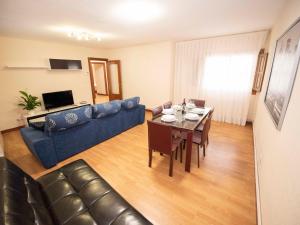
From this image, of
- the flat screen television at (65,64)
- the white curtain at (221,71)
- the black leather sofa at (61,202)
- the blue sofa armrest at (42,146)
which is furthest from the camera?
the flat screen television at (65,64)

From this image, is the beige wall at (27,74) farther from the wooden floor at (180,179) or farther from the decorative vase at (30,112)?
the wooden floor at (180,179)

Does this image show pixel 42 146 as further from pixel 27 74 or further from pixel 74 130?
pixel 27 74

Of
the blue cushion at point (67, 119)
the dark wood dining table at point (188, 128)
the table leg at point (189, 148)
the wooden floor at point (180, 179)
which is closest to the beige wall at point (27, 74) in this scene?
the wooden floor at point (180, 179)

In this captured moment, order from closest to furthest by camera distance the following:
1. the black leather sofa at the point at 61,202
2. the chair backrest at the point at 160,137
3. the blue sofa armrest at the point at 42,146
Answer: the black leather sofa at the point at 61,202 → the chair backrest at the point at 160,137 → the blue sofa armrest at the point at 42,146

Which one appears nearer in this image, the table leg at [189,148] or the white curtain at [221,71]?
the table leg at [189,148]

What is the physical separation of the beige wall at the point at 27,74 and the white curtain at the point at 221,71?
3.76 m

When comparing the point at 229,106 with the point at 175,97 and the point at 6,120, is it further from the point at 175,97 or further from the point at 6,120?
the point at 6,120

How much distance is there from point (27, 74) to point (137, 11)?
3745 mm

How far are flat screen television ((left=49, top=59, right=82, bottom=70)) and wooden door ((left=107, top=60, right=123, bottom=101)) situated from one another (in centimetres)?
145

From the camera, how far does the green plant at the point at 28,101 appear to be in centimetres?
384

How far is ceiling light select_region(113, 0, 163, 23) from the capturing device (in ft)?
6.68

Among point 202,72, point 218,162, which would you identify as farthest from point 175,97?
point 218,162

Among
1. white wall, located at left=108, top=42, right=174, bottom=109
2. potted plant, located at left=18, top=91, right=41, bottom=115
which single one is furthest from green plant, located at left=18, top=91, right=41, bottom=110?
→ white wall, located at left=108, top=42, right=174, bottom=109

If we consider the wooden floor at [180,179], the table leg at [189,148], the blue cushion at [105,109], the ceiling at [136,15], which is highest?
the ceiling at [136,15]
